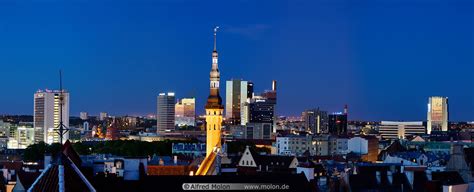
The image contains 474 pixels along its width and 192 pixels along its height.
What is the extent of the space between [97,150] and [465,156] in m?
98.3

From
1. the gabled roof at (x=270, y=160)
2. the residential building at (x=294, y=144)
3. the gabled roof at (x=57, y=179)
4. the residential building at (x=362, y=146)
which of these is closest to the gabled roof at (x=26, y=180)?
the gabled roof at (x=57, y=179)

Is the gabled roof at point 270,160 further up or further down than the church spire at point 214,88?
further down

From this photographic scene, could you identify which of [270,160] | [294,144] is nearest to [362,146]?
[294,144]

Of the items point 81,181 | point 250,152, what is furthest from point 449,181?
point 250,152


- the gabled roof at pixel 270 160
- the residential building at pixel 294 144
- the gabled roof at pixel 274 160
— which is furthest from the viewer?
the residential building at pixel 294 144

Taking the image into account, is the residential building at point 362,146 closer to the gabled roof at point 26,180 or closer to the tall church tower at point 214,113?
the tall church tower at point 214,113

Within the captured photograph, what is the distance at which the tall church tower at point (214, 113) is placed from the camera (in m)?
87.6

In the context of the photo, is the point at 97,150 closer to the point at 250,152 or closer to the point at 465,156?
the point at 250,152

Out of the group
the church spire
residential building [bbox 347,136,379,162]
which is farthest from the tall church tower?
residential building [bbox 347,136,379,162]

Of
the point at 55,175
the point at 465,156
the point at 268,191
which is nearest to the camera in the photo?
the point at 55,175

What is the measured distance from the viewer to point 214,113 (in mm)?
90938

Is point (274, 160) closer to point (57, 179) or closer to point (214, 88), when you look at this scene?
point (214, 88)

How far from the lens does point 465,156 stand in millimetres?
68438

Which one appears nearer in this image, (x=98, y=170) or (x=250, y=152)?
(x=98, y=170)
